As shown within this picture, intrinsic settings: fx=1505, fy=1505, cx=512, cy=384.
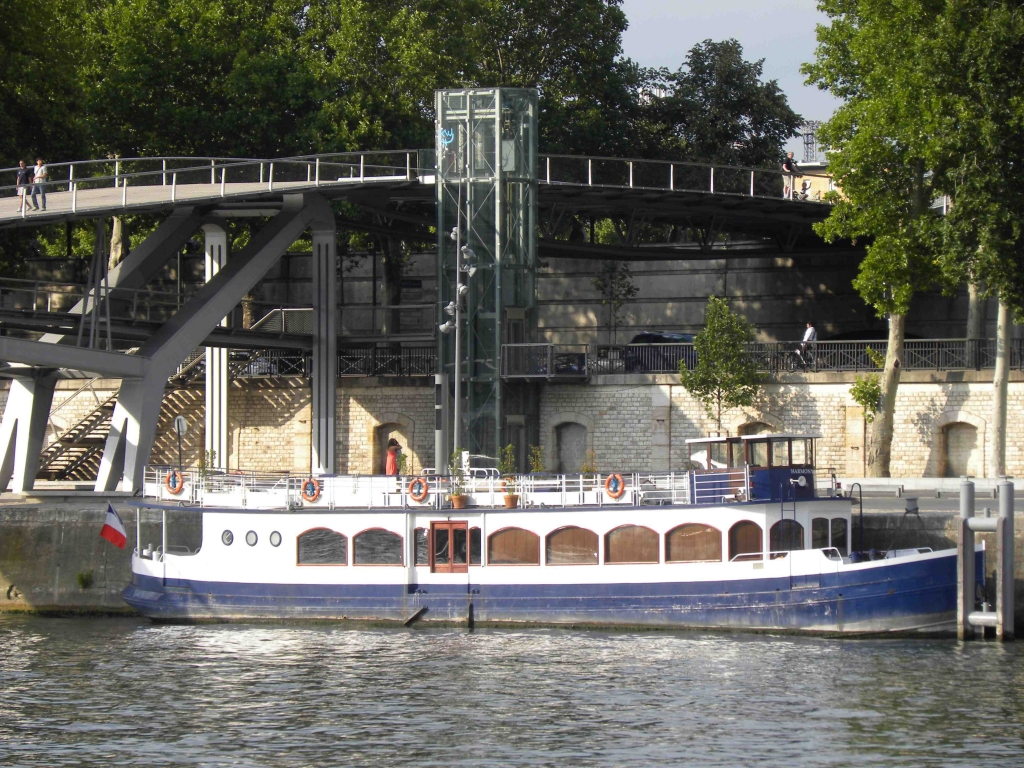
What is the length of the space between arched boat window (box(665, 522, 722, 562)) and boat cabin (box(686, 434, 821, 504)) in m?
0.59

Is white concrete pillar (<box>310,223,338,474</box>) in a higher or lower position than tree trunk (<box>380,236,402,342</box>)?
lower

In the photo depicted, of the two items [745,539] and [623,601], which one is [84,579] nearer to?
[623,601]

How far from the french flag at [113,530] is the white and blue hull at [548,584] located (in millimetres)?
431

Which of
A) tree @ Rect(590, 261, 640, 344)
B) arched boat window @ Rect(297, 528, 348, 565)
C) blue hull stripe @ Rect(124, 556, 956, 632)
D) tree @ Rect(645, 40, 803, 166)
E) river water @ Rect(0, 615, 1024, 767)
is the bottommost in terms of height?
river water @ Rect(0, 615, 1024, 767)

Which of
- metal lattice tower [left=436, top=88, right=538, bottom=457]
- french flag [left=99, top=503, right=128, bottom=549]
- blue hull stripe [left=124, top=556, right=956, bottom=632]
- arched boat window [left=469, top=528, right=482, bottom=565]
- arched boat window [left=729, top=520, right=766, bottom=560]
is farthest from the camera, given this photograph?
metal lattice tower [left=436, top=88, right=538, bottom=457]

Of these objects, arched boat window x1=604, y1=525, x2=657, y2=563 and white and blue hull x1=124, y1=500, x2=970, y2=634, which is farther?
arched boat window x1=604, y1=525, x2=657, y2=563

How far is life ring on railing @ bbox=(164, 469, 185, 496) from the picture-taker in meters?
31.1

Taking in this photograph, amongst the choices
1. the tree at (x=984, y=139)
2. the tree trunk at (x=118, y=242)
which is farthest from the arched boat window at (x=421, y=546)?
the tree trunk at (x=118, y=242)

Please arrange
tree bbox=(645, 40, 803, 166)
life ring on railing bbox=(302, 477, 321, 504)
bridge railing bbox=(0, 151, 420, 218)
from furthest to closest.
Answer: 1. tree bbox=(645, 40, 803, 166)
2. bridge railing bbox=(0, 151, 420, 218)
3. life ring on railing bbox=(302, 477, 321, 504)

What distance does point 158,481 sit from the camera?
3152cm

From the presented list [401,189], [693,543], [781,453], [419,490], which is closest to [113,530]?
[419,490]

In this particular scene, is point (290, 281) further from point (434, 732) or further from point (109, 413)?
point (434, 732)

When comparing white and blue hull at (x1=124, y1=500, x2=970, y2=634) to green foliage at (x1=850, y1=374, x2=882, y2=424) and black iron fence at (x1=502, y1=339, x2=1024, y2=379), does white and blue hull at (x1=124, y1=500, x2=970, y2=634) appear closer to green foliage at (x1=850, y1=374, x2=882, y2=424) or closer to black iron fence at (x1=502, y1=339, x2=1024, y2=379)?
green foliage at (x1=850, y1=374, x2=882, y2=424)

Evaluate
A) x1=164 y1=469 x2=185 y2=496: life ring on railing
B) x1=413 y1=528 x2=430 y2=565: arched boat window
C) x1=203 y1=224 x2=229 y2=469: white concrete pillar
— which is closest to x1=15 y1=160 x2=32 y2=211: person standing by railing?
x1=203 y1=224 x2=229 y2=469: white concrete pillar
